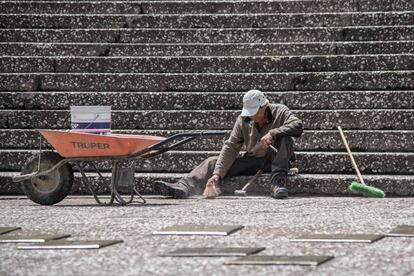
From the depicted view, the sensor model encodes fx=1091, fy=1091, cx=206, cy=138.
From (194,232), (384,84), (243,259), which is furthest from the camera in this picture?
(384,84)

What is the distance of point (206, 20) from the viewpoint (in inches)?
461

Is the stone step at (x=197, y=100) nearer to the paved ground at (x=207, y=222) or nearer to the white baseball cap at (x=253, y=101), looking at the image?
the white baseball cap at (x=253, y=101)

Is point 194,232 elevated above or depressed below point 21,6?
below

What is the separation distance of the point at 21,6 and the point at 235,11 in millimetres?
2455

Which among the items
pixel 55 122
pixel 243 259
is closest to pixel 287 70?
pixel 55 122

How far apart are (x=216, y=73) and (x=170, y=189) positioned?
2.10 meters

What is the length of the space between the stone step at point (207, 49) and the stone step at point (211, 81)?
0.55m

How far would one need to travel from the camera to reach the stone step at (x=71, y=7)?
40.1 feet

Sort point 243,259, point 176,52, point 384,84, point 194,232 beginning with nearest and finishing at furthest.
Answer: point 243,259
point 194,232
point 384,84
point 176,52

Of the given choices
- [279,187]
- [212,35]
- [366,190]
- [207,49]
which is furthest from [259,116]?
[212,35]

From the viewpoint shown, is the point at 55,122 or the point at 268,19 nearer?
the point at 55,122

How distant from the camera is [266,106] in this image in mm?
9289

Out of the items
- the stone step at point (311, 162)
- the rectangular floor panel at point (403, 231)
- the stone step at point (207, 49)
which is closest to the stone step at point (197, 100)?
the stone step at point (311, 162)

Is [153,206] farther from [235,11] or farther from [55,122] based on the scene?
[235,11]
